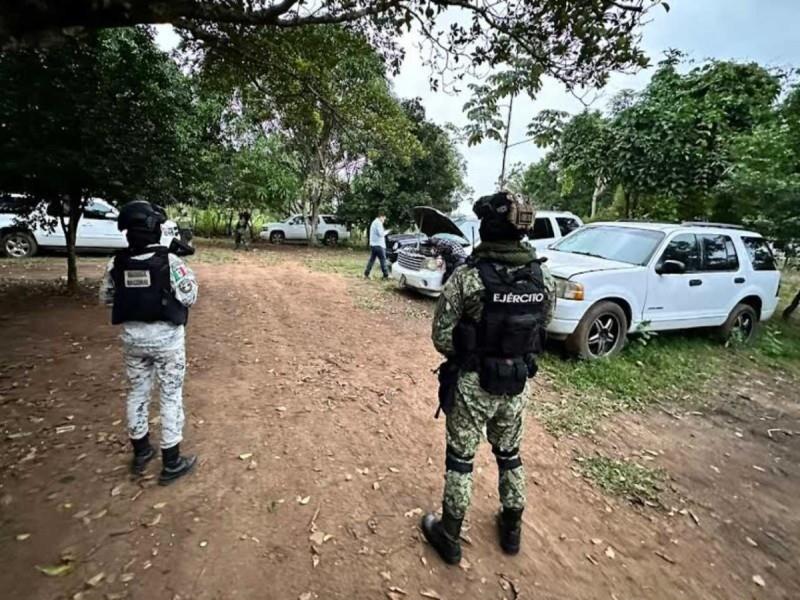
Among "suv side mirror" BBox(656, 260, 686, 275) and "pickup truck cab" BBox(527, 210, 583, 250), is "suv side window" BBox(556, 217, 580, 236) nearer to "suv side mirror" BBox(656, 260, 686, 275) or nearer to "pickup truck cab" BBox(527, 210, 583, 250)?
"pickup truck cab" BBox(527, 210, 583, 250)

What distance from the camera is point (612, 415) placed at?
13.7 ft

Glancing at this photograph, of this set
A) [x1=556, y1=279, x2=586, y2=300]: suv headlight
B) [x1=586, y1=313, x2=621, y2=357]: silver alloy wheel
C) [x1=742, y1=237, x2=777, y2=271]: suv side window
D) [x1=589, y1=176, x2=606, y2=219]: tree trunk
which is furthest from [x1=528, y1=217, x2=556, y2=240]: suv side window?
[x1=556, y1=279, x2=586, y2=300]: suv headlight

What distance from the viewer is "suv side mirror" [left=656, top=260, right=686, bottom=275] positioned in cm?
546

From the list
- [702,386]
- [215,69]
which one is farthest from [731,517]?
[215,69]

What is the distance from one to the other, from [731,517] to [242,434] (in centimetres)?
341

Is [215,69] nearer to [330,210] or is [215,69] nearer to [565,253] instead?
[565,253]

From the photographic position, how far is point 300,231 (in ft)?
72.4

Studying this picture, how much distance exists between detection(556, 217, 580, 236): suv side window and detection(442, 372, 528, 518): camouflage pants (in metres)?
8.63

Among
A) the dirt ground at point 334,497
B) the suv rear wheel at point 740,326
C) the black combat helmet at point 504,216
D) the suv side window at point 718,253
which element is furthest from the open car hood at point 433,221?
the black combat helmet at point 504,216

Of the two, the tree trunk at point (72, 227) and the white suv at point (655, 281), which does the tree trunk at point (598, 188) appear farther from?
the tree trunk at point (72, 227)

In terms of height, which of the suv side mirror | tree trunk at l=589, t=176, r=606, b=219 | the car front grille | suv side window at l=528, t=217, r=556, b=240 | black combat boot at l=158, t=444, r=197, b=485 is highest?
tree trunk at l=589, t=176, r=606, b=219

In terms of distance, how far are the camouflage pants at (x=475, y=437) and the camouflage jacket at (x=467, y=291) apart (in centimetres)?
26

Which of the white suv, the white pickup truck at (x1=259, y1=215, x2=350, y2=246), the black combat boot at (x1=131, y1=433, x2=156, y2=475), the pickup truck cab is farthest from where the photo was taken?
the white pickup truck at (x1=259, y1=215, x2=350, y2=246)

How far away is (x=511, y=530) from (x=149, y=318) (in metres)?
2.33
